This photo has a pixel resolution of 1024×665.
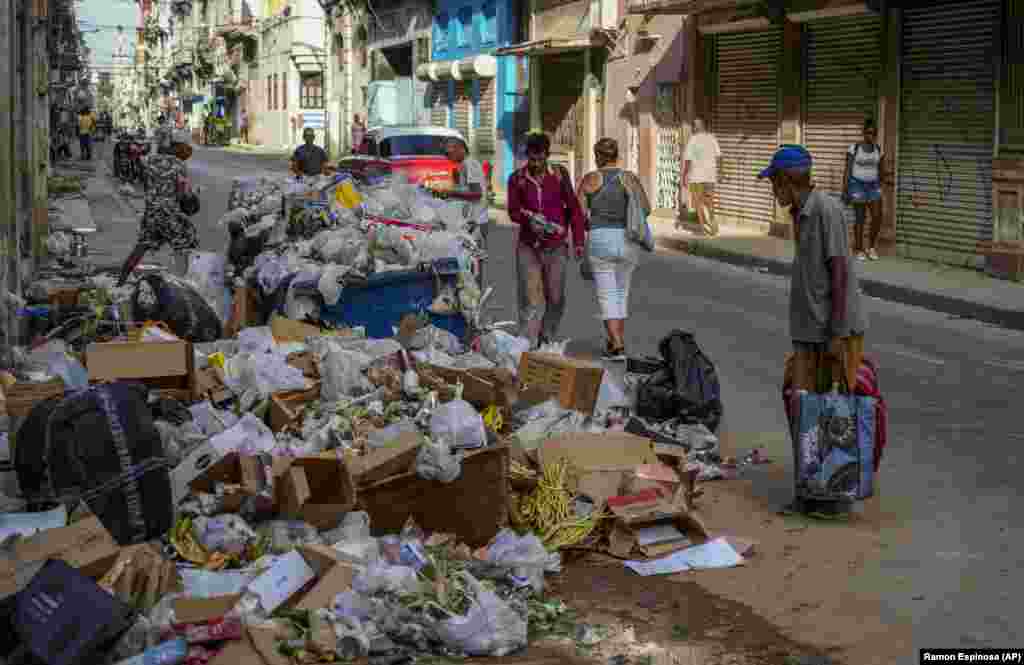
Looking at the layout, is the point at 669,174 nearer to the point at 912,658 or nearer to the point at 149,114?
the point at 912,658

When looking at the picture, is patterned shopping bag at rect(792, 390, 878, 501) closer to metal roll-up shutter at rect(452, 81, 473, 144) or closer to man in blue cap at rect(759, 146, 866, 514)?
man in blue cap at rect(759, 146, 866, 514)

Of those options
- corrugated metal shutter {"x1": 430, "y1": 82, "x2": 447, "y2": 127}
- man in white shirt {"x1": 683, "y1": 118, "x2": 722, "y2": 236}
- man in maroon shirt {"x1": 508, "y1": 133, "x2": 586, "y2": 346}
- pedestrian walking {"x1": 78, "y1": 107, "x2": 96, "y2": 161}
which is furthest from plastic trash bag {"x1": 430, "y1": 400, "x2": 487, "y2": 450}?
pedestrian walking {"x1": 78, "y1": 107, "x2": 96, "y2": 161}

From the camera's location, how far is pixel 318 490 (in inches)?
251

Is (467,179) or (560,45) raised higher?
(560,45)

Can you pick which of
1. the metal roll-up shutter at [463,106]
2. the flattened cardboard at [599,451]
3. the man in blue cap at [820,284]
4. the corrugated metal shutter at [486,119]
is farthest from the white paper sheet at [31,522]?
the metal roll-up shutter at [463,106]

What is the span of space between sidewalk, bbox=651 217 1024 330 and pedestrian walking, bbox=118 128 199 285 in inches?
301

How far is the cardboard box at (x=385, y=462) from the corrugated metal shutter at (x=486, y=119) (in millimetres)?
31129

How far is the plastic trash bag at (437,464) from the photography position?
251 inches

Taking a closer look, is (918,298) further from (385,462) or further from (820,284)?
(385,462)

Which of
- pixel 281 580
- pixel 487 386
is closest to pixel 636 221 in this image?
pixel 487 386

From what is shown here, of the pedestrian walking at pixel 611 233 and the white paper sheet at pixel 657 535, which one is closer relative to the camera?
the white paper sheet at pixel 657 535

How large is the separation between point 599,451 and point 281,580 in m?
2.15

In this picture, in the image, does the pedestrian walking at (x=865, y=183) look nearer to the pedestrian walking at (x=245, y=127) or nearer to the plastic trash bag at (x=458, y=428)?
the plastic trash bag at (x=458, y=428)

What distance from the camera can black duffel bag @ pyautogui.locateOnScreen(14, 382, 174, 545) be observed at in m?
6.01
